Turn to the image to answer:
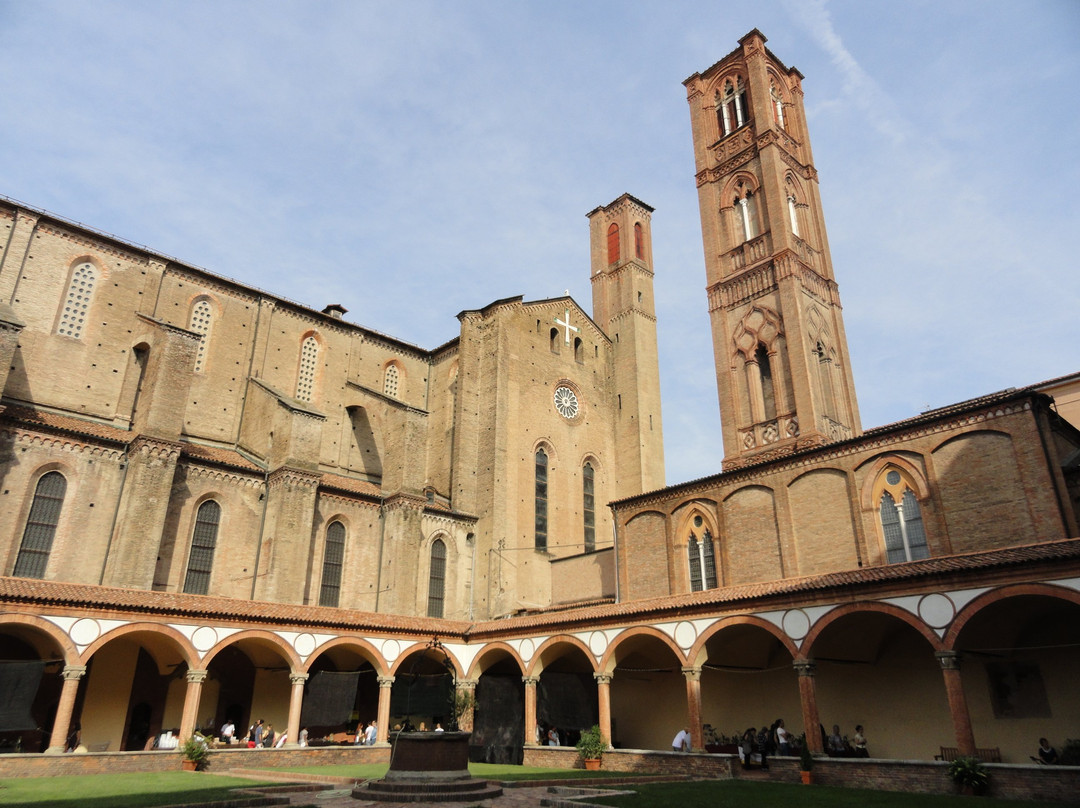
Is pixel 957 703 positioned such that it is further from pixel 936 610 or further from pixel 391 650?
pixel 391 650

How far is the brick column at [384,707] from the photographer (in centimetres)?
2155

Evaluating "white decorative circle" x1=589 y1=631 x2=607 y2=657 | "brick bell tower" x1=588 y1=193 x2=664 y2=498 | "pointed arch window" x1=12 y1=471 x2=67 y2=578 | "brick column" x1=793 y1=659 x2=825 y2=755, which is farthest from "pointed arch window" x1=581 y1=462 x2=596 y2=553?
"pointed arch window" x1=12 y1=471 x2=67 y2=578

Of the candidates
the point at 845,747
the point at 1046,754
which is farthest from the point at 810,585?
the point at 1046,754

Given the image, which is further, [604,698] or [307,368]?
[307,368]

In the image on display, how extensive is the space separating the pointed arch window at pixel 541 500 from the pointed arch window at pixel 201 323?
13.4 meters

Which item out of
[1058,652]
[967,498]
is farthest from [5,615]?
[1058,652]

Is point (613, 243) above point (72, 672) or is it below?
above

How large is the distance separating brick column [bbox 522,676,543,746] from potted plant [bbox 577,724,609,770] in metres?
2.60

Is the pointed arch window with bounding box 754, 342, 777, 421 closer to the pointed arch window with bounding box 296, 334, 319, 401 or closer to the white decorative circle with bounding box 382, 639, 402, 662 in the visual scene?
the white decorative circle with bounding box 382, 639, 402, 662

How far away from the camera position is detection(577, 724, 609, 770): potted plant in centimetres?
1856

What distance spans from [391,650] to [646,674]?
312 inches

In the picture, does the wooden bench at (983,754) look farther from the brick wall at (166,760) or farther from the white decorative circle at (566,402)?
the white decorative circle at (566,402)

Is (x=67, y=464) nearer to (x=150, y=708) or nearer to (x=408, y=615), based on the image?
(x=150, y=708)

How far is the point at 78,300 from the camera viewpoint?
2448 cm
